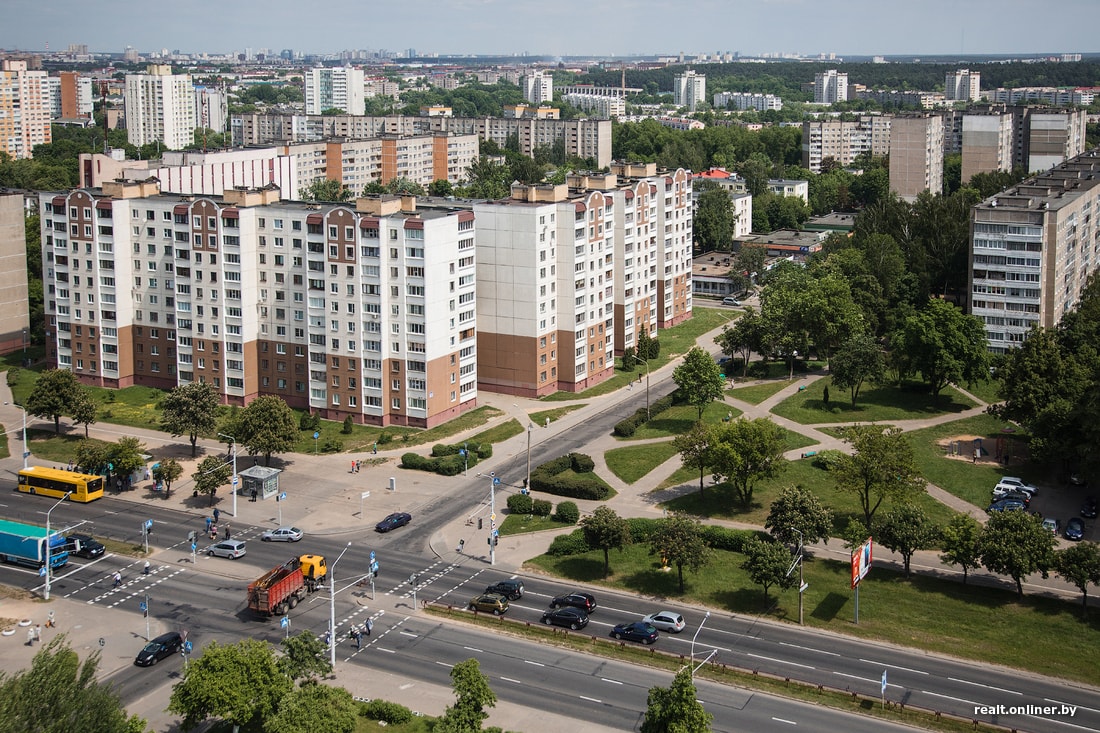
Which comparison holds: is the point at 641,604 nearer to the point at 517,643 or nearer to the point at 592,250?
the point at 517,643

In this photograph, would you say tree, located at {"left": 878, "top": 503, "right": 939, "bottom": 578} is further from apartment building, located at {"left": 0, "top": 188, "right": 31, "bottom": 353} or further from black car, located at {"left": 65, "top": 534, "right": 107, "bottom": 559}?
apartment building, located at {"left": 0, "top": 188, "right": 31, "bottom": 353}

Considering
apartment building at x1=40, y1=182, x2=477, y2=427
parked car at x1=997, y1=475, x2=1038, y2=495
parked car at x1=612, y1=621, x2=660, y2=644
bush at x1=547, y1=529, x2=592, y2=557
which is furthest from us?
apartment building at x1=40, y1=182, x2=477, y2=427

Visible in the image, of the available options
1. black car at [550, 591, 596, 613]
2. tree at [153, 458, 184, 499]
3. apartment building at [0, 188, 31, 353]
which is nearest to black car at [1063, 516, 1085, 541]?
black car at [550, 591, 596, 613]

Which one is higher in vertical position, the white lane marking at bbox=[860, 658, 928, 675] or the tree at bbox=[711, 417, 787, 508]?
the tree at bbox=[711, 417, 787, 508]

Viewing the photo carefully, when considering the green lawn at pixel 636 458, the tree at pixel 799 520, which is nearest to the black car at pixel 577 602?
the tree at pixel 799 520

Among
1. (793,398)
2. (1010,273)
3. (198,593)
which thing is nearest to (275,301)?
(198,593)
